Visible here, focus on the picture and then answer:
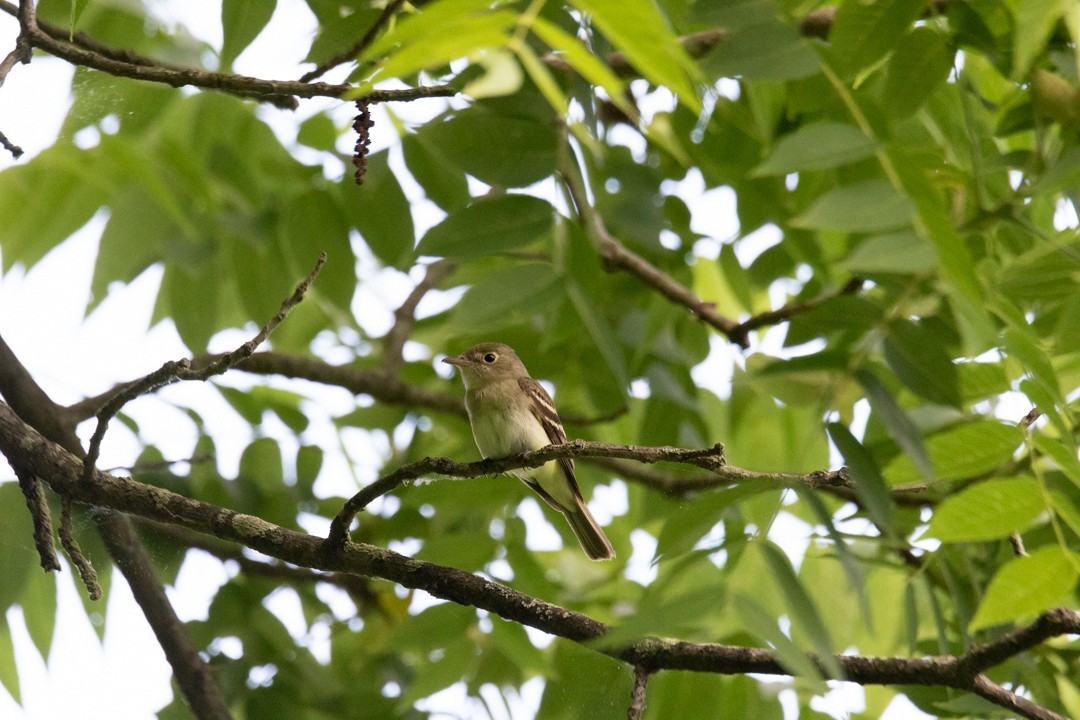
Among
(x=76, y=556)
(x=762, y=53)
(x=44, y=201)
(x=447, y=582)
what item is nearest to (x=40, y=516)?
(x=76, y=556)

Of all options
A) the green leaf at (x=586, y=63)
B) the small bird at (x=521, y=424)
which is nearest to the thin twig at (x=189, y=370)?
the green leaf at (x=586, y=63)

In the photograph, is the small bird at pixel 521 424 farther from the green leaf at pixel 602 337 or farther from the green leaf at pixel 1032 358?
the green leaf at pixel 1032 358

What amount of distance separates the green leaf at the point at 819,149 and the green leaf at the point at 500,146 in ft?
4.36

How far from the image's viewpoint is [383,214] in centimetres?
531

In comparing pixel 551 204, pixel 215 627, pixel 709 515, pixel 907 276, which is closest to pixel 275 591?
pixel 215 627

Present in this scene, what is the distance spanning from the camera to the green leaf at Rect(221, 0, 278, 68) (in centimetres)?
396

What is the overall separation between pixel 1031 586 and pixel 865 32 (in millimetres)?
2082

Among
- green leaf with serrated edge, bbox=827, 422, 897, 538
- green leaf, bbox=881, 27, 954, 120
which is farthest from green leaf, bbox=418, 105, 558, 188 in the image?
green leaf with serrated edge, bbox=827, 422, 897, 538

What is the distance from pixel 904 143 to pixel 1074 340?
132 cm

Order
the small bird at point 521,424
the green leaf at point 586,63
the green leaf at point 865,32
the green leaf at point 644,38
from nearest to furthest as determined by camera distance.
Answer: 1. the green leaf at point 586,63
2. the green leaf at point 644,38
3. the green leaf at point 865,32
4. the small bird at point 521,424

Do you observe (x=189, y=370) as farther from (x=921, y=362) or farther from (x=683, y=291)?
(x=683, y=291)

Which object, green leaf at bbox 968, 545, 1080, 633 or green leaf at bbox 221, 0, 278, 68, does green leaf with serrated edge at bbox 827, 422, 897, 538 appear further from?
green leaf at bbox 221, 0, 278, 68

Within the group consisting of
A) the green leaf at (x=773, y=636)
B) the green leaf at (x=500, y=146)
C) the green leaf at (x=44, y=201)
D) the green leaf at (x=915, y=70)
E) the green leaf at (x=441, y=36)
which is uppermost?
the green leaf at (x=44, y=201)

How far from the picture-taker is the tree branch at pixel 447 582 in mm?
3293
